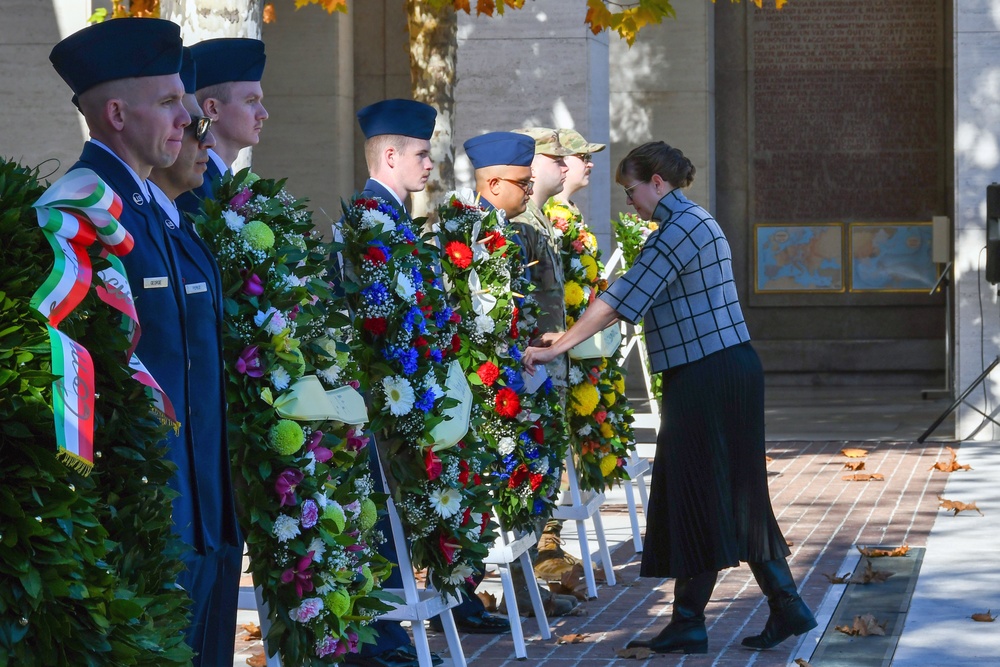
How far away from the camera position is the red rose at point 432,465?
4961mm

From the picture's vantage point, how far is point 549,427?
6293 millimetres

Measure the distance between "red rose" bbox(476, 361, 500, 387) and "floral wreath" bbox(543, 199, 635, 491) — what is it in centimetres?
140

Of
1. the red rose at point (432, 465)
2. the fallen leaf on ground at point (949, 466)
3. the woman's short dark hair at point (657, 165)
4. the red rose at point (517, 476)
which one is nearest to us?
Answer: the red rose at point (432, 465)

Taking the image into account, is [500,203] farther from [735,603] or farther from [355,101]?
[355,101]

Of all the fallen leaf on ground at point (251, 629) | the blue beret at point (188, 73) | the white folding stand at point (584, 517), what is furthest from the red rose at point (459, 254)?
the blue beret at point (188, 73)

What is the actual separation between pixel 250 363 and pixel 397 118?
1.70 metres

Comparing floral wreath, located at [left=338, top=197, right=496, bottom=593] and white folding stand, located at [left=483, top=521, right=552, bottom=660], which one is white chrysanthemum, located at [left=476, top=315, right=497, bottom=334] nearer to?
floral wreath, located at [left=338, top=197, right=496, bottom=593]

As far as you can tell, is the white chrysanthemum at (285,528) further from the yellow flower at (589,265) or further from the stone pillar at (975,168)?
the stone pillar at (975,168)

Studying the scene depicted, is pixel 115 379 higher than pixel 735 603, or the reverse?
pixel 115 379

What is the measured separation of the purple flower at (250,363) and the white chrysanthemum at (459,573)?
4.95ft

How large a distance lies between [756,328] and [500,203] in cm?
1325

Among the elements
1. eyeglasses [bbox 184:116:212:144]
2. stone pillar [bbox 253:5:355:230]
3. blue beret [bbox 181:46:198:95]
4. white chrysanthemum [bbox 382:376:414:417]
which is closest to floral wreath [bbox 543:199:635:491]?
white chrysanthemum [bbox 382:376:414:417]

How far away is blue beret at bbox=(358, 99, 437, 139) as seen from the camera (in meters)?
5.24

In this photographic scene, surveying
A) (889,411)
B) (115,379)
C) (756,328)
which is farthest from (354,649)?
(756,328)
